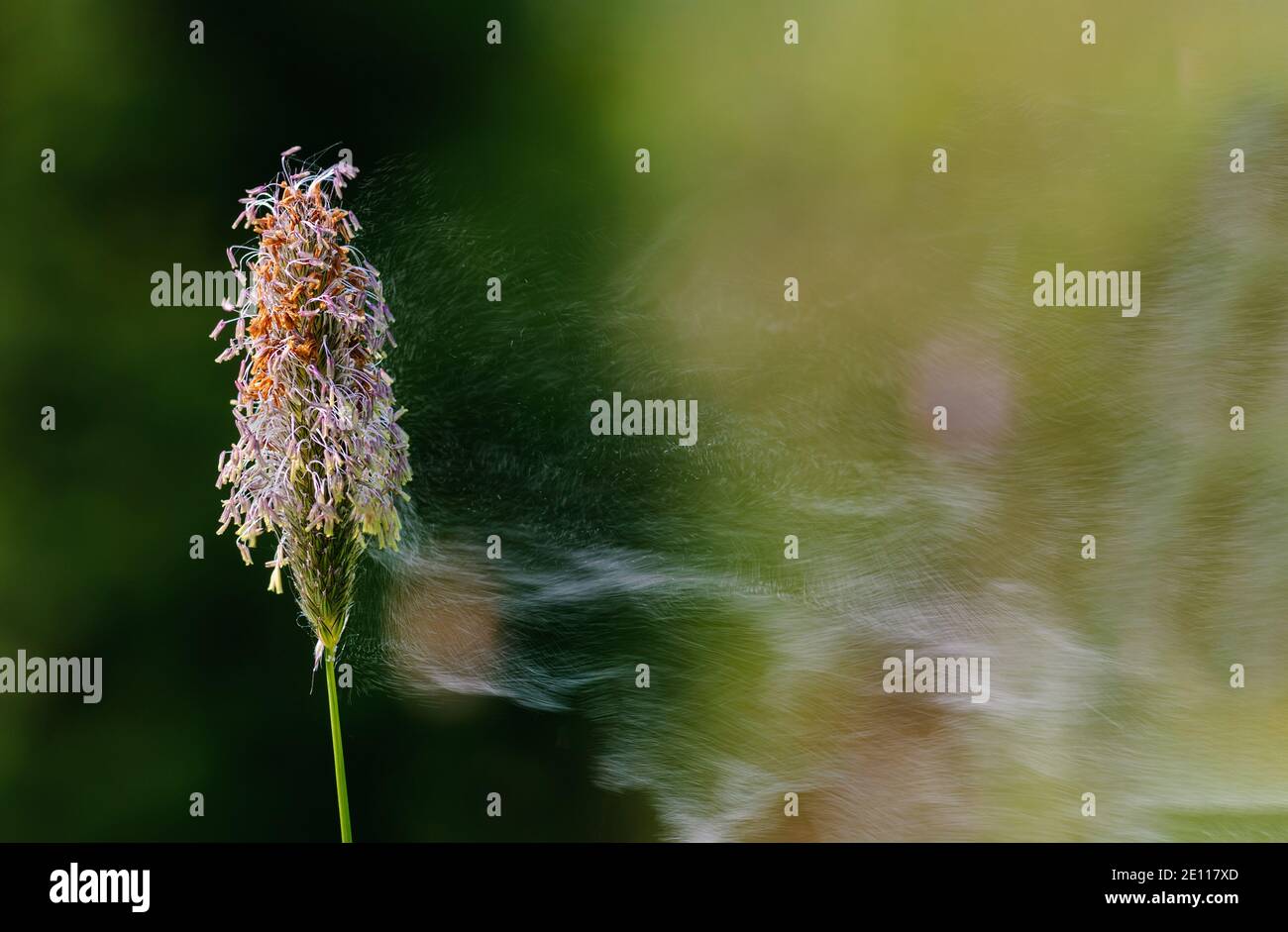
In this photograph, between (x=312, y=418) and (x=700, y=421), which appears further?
(x=700, y=421)

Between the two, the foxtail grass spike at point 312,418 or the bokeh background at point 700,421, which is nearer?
the foxtail grass spike at point 312,418

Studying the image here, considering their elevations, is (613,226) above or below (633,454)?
above

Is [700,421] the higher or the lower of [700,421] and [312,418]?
the higher

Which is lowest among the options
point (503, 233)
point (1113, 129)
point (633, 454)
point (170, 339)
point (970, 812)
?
point (970, 812)

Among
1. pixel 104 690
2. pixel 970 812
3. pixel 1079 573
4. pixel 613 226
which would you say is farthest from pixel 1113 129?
pixel 104 690

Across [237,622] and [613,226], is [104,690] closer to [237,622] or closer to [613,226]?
[237,622]

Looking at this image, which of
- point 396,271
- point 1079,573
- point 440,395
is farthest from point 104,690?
point 1079,573

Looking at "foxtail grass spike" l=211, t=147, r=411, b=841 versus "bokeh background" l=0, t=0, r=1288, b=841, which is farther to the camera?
"bokeh background" l=0, t=0, r=1288, b=841
